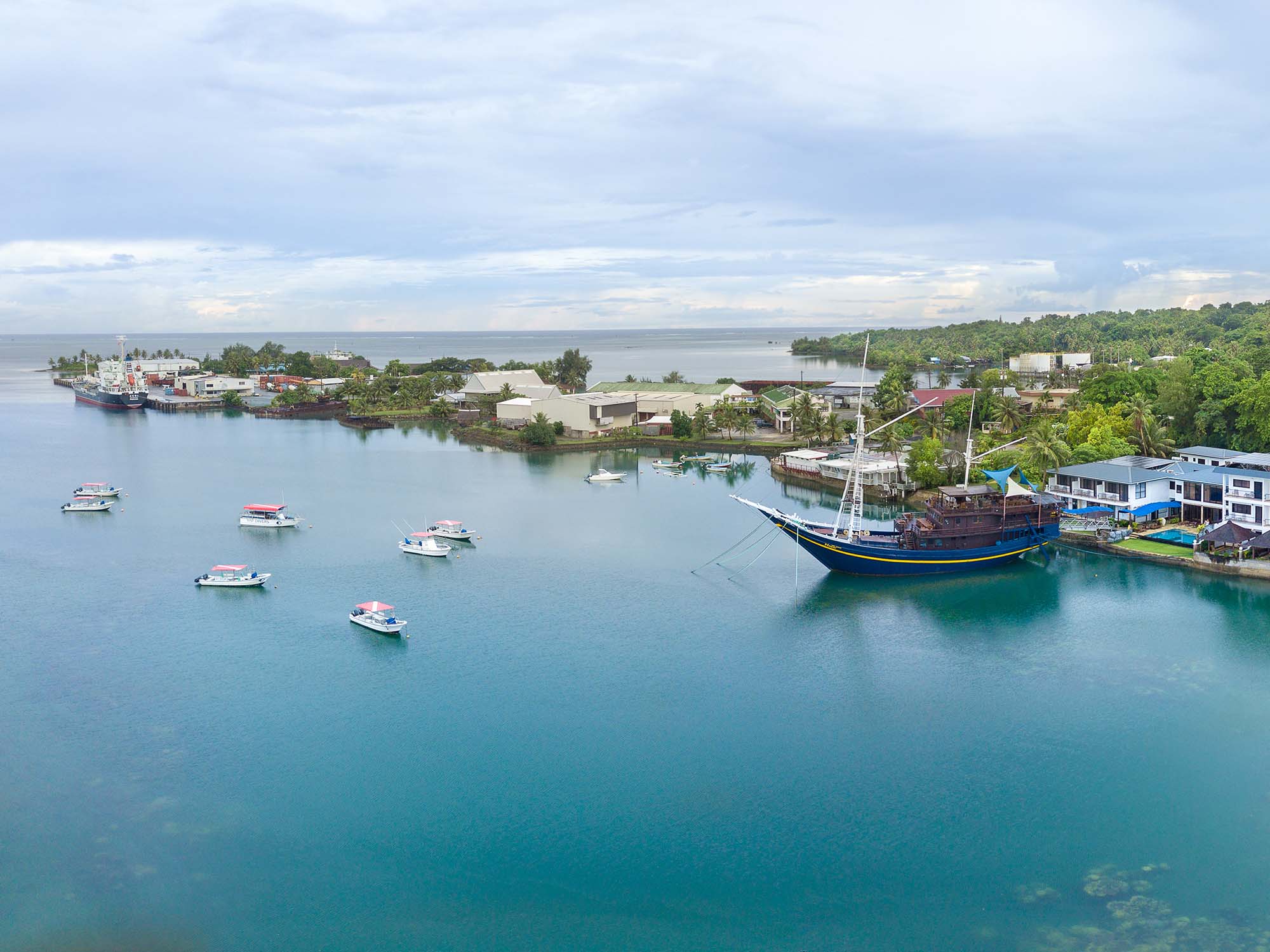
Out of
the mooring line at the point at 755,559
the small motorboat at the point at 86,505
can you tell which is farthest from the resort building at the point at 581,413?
the mooring line at the point at 755,559

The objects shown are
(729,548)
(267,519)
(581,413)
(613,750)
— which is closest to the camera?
(613,750)

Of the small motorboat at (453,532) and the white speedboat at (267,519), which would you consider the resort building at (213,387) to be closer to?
the white speedboat at (267,519)

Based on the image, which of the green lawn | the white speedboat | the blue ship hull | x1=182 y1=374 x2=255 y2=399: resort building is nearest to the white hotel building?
the green lawn

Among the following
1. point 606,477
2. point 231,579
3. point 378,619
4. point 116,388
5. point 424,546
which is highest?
point 116,388

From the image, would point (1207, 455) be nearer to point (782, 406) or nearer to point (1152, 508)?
point (1152, 508)

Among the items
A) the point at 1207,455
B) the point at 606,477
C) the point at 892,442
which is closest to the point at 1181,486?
the point at 1207,455

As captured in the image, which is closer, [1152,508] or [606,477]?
[1152,508]

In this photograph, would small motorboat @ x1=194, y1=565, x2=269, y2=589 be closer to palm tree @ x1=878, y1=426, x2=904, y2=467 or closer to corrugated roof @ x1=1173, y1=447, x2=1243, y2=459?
palm tree @ x1=878, y1=426, x2=904, y2=467
